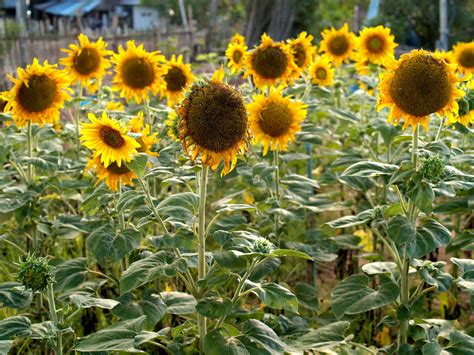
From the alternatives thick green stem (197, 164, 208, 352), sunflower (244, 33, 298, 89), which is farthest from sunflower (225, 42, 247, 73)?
thick green stem (197, 164, 208, 352)

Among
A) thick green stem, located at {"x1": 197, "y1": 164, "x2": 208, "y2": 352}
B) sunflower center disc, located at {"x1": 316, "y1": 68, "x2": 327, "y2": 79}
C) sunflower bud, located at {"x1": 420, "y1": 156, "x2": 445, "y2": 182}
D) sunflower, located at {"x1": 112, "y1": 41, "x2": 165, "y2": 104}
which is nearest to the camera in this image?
thick green stem, located at {"x1": 197, "y1": 164, "x2": 208, "y2": 352}

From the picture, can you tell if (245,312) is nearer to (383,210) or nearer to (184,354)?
(184,354)

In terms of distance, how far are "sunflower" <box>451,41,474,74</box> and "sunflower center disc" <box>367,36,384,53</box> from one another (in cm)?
39

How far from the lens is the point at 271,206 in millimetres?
2625

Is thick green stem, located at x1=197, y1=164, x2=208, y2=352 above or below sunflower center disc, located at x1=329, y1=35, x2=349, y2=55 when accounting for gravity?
below

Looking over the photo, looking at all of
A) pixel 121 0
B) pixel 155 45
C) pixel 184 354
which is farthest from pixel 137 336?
pixel 121 0

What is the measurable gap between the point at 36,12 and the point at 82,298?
22548mm

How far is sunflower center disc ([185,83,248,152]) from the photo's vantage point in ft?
5.67

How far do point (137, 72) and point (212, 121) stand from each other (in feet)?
4.23

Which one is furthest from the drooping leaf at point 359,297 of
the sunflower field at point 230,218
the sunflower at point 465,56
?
the sunflower at point 465,56

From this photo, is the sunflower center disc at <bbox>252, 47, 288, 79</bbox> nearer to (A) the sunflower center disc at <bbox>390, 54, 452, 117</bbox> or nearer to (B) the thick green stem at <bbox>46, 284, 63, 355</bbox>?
(A) the sunflower center disc at <bbox>390, 54, 452, 117</bbox>

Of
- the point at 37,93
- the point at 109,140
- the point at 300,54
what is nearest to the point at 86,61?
the point at 37,93

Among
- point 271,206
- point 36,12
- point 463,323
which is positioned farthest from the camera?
point 36,12

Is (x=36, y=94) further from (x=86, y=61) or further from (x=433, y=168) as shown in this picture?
(x=433, y=168)
